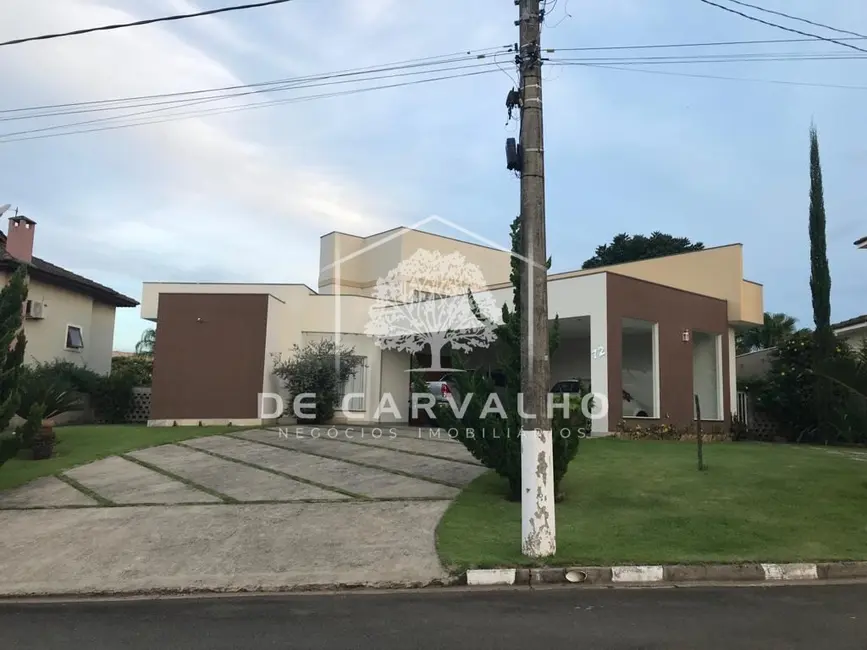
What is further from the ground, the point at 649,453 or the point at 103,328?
the point at 103,328

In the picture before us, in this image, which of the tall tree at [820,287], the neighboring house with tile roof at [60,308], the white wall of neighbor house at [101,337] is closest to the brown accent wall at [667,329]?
the tall tree at [820,287]

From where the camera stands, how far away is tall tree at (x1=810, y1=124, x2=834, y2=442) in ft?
59.8

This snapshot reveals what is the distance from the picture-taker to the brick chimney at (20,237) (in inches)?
759

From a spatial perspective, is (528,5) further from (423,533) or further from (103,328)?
(103,328)

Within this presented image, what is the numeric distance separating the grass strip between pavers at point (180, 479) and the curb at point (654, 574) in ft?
15.9

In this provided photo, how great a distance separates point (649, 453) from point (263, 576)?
8.51 metres

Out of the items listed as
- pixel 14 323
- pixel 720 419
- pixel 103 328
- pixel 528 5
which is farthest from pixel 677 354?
pixel 103 328

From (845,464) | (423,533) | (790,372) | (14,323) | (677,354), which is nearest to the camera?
(423,533)

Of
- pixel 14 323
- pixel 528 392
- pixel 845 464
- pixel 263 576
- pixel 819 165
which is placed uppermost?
pixel 819 165

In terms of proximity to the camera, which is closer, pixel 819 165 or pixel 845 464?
pixel 845 464

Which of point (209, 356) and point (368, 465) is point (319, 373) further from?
point (368, 465)

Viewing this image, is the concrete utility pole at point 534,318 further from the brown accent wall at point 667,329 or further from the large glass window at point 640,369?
the large glass window at point 640,369

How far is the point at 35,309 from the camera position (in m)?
19.2

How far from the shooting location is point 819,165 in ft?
63.4
